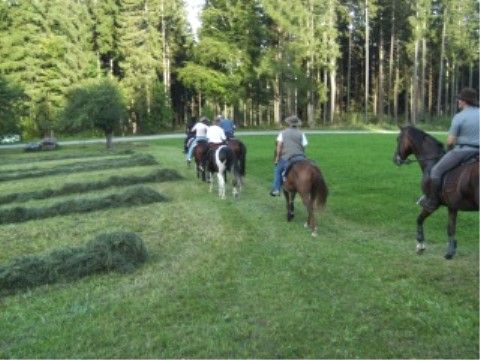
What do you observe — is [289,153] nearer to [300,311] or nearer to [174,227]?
[174,227]

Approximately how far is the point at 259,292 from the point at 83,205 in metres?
8.35

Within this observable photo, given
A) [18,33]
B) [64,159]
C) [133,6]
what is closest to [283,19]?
[133,6]

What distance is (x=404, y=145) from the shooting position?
31.5ft

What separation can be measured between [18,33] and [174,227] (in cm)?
4851

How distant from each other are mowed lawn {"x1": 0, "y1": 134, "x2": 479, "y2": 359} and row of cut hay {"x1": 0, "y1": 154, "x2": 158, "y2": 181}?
36.6 ft

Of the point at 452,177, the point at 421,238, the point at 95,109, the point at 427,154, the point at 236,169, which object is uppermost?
the point at 95,109

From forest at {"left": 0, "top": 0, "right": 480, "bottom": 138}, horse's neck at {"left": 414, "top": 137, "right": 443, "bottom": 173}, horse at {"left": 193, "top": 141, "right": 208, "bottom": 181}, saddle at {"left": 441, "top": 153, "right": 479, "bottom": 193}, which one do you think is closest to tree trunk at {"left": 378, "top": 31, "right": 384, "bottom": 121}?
forest at {"left": 0, "top": 0, "right": 480, "bottom": 138}

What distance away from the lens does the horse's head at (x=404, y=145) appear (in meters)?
9.48

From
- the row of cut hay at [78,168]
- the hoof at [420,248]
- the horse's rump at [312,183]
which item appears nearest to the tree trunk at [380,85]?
the row of cut hay at [78,168]

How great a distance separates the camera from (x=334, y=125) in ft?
173

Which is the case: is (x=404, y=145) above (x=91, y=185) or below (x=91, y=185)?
above

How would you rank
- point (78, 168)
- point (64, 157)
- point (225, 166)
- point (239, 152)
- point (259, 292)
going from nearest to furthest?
point (259, 292) < point (225, 166) < point (239, 152) < point (78, 168) < point (64, 157)

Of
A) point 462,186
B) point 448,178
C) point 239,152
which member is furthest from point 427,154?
point 239,152

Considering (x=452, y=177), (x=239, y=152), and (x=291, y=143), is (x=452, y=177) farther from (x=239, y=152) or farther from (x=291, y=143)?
(x=239, y=152)
